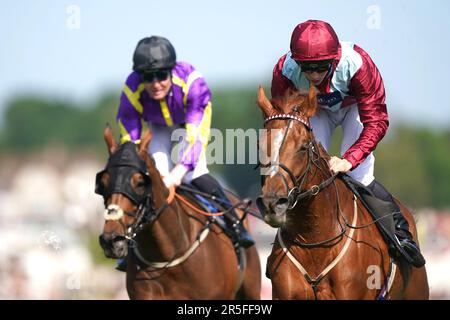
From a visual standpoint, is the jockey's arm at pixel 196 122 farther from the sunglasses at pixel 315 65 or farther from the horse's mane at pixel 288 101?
the horse's mane at pixel 288 101

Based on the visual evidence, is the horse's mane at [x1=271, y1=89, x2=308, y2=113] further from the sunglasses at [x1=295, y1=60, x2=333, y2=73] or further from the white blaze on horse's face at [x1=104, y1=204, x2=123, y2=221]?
the white blaze on horse's face at [x1=104, y1=204, x2=123, y2=221]

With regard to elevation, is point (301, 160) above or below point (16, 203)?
above

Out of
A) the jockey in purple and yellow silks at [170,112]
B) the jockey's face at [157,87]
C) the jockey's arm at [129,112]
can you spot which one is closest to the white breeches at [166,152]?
the jockey in purple and yellow silks at [170,112]

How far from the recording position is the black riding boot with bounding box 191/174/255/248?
10945 mm

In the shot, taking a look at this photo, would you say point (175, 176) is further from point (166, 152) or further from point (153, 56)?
point (153, 56)

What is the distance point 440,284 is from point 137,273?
1199 cm

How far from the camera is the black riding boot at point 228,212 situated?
10945mm

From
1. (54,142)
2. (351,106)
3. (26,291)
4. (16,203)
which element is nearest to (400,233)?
(351,106)

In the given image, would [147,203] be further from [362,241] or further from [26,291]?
[26,291]

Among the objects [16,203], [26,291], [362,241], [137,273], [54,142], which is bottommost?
[54,142]

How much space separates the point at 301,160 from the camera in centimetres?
804

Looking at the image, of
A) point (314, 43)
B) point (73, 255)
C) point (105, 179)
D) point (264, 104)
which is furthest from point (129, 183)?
point (73, 255)

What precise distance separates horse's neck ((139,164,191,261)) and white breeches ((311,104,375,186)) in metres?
1.48

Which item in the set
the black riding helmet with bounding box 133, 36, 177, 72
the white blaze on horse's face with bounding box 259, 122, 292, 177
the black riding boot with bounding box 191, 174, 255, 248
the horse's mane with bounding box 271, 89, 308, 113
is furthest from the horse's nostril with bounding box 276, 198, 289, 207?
the black riding boot with bounding box 191, 174, 255, 248
